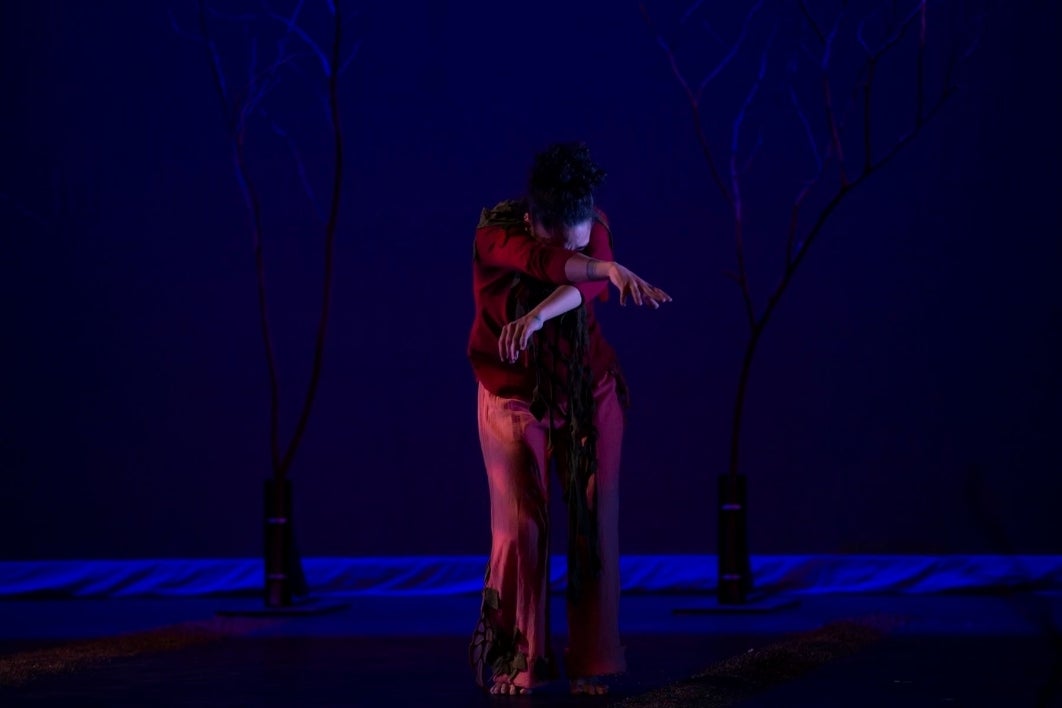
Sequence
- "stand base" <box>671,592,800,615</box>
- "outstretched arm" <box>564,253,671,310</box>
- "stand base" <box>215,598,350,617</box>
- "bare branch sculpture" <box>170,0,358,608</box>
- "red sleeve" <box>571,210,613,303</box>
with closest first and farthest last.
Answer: "outstretched arm" <box>564,253,671,310</box>
"red sleeve" <box>571,210,613,303</box>
"stand base" <box>671,592,800,615</box>
"stand base" <box>215,598,350,617</box>
"bare branch sculpture" <box>170,0,358,608</box>

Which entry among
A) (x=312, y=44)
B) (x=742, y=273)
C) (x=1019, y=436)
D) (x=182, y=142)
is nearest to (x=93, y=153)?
(x=182, y=142)

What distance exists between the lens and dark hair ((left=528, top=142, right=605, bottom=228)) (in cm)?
324

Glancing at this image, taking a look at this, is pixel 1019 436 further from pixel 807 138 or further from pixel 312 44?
pixel 312 44

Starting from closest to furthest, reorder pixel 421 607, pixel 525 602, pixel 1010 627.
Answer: pixel 525 602 < pixel 1010 627 < pixel 421 607

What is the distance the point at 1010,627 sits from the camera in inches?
174

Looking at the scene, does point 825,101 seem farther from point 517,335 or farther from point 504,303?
point 517,335

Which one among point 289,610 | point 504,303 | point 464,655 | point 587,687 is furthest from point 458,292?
point 587,687

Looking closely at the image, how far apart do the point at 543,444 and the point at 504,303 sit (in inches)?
12.7

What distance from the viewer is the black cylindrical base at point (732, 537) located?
503 cm

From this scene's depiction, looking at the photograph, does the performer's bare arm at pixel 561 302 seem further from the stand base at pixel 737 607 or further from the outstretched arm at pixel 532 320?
the stand base at pixel 737 607

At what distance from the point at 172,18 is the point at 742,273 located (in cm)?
240

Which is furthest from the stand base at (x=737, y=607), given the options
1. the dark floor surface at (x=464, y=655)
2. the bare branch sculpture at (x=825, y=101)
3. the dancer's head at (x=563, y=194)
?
the dancer's head at (x=563, y=194)

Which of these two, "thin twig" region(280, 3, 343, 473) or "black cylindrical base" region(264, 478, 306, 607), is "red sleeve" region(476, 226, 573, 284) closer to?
"black cylindrical base" region(264, 478, 306, 607)

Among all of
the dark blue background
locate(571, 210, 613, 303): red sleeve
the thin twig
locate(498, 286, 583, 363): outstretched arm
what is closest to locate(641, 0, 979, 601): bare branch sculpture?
the dark blue background
